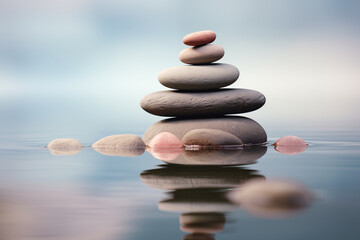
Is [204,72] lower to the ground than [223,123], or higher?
higher

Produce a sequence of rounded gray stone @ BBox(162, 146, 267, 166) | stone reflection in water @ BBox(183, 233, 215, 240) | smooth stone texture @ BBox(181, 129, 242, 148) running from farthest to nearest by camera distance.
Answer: smooth stone texture @ BBox(181, 129, 242, 148)
rounded gray stone @ BBox(162, 146, 267, 166)
stone reflection in water @ BBox(183, 233, 215, 240)

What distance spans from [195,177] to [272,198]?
1.24 metres

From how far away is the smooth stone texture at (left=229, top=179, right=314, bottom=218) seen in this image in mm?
3193

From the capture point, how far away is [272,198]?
11.7 ft

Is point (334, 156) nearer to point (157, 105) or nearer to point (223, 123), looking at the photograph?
point (223, 123)

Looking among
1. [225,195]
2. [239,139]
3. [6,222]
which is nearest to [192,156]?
[239,139]

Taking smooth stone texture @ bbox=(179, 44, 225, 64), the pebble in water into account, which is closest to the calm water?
the pebble in water

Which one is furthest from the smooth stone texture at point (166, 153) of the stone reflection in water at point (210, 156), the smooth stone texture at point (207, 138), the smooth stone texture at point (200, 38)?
the smooth stone texture at point (200, 38)

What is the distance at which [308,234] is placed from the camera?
260 centimetres

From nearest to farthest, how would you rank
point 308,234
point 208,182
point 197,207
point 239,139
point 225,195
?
point 308,234 < point 197,207 < point 225,195 < point 208,182 < point 239,139

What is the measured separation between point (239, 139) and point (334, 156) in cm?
217

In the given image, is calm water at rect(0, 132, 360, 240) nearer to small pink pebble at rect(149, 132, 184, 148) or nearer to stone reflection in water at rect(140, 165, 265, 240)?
stone reflection in water at rect(140, 165, 265, 240)

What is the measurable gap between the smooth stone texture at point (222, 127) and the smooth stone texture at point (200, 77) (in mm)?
680

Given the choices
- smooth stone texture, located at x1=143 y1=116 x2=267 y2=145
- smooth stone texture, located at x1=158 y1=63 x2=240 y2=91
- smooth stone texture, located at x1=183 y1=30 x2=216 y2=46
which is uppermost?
Result: smooth stone texture, located at x1=183 y1=30 x2=216 y2=46
